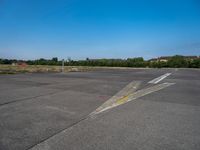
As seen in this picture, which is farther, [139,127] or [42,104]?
[42,104]

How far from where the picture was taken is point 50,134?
271 centimetres

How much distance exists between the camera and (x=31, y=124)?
3166 mm

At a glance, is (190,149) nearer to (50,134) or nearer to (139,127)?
(139,127)

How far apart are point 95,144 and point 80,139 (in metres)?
0.29

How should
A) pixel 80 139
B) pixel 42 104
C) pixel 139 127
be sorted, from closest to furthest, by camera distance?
1. pixel 80 139
2. pixel 139 127
3. pixel 42 104

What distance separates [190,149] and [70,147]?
1.81 metres

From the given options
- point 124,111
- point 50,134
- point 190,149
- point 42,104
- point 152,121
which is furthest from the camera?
point 42,104

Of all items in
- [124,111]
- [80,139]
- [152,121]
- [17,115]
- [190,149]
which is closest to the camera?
[190,149]

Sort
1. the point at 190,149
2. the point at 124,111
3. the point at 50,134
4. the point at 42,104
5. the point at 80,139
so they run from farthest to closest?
the point at 42,104
the point at 124,111
the point at 50,134
the point at 80,139
the point at 190,149

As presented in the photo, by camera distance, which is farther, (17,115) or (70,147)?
(17,115)

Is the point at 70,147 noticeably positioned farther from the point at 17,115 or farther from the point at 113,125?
the point at 17,115

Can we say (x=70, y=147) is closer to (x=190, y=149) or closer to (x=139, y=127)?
(x=139, y=127)

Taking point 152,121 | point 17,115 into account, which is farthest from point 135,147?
point 17,115

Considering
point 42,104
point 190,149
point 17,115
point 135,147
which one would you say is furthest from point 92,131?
point 42,104
